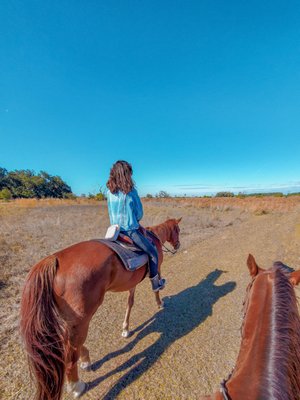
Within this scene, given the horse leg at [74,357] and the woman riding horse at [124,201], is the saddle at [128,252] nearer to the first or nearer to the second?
the woman riding horse at [124,201]

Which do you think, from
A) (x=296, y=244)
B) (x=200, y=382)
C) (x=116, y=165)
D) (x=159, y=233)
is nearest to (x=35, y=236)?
(x=159, y=233)

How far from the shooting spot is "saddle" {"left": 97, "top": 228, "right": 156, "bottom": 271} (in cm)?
260

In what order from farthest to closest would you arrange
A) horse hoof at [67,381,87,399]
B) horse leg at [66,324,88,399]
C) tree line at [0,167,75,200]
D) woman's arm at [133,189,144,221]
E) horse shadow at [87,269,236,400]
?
1. tree line at [0,167,75,200]
2. woman's arm at [133,189,144,221]
3. horse shadow at [87,269,236,400]
4. horse hoof at [67,381,87,399]
5. horse leg at [66,324,88,399]

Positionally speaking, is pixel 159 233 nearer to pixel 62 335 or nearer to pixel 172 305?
pixel 172 305

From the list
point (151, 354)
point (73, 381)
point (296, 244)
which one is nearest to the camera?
point (73, 381)

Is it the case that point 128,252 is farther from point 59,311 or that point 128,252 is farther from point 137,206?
point 59,311

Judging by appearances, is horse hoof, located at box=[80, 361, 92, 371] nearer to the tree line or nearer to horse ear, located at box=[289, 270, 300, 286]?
horse ear, located at box=[289, 270, 300, 286]

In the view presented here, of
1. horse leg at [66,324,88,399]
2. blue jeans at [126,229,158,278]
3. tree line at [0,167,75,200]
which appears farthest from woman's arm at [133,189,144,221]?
tree line at [0,167,75,200]

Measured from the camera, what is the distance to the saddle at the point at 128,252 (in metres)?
2.60

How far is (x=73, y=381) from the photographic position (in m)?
2.20

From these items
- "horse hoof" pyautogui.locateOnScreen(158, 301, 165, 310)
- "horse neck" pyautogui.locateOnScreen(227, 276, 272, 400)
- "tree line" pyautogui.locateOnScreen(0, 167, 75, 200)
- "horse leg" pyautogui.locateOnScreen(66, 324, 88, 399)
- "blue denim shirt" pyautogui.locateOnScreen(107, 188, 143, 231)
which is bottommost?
"horse hoof" pyautogui.locateOnScreen(158, 301, 165, 310)

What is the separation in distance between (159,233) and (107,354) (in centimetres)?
226

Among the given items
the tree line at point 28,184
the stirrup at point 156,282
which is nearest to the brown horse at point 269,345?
the stirrup at point 156,282

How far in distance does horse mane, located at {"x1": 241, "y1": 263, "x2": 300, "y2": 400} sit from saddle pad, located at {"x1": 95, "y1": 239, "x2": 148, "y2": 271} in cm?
156
